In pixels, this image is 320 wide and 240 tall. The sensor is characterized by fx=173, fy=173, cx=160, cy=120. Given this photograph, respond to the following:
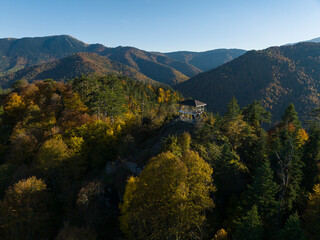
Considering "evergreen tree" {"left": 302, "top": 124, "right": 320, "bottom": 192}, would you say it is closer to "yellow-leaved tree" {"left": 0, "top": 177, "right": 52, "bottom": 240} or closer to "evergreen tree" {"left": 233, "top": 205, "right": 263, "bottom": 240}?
"evergreen tree" {"left": 233, "top": 205, "right": 263, "bottom": 240}

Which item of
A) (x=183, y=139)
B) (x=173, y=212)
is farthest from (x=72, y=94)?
(x=173, y=212)

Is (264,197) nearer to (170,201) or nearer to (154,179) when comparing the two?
(170,201)

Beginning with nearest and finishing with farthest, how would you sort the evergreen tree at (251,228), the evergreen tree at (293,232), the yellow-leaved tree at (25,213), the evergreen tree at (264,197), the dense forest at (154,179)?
the evergreen tree at (293,232) → the evergreen tree at (251,228) → the dense forest at (154,179) → the evergreen tree at (264,197) → the yellow-leaved tree at (25,213)

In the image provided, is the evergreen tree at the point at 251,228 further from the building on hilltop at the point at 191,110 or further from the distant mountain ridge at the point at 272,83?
the distant mountain ridge at the point at 272,83

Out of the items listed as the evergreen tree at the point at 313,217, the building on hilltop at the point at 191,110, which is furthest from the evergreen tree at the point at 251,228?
the building on hilltop at the point at 191,110

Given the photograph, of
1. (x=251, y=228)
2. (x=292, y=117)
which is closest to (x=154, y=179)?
(x=251, y=228)
